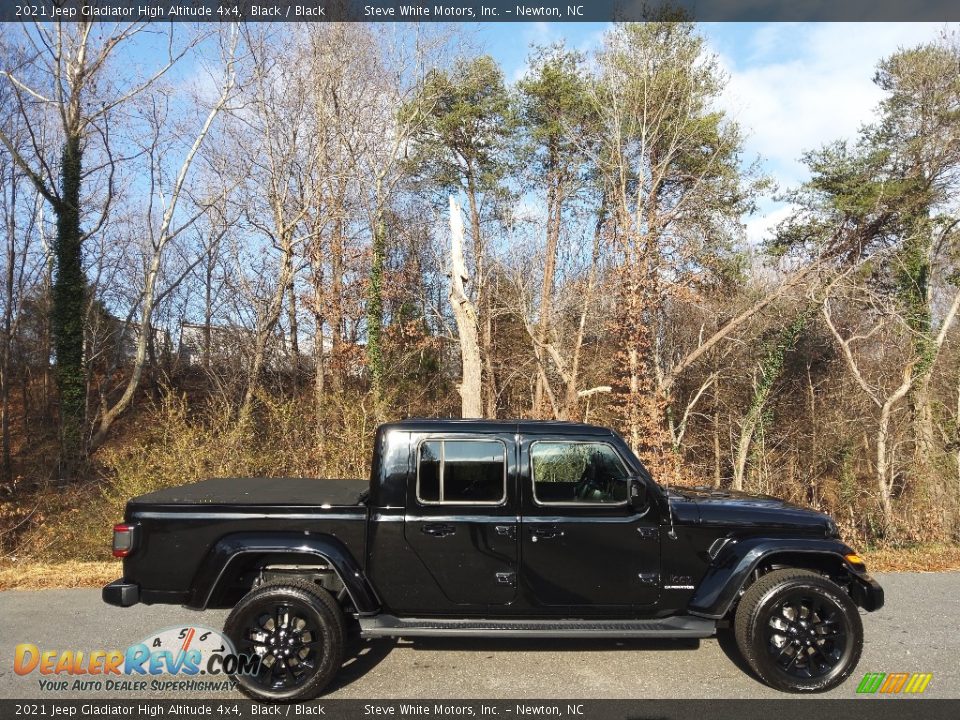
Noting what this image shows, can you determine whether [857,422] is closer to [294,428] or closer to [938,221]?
[938,221]

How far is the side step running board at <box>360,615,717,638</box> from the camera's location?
407 centimetres

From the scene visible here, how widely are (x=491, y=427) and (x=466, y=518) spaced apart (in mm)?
656

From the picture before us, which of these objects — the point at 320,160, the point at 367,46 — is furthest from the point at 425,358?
the point at 367,46

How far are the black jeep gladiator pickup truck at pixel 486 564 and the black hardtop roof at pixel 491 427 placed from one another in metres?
0.03

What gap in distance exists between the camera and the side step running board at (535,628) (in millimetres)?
4074

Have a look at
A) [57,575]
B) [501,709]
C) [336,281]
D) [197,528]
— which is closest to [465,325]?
[57,575]

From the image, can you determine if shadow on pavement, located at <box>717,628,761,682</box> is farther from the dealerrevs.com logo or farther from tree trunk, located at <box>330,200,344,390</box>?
tree trunk, located at <box>330,200,344,390</box>

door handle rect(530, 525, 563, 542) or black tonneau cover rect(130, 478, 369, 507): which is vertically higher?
black tonneau cover rect(130, 478, 369, 507)

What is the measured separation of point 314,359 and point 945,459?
51.8 feet

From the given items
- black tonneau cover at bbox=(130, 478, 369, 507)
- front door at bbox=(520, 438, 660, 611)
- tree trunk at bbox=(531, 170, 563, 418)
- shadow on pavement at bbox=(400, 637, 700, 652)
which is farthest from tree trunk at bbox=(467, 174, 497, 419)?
front door at bbox=(520, 438, 660, 611)

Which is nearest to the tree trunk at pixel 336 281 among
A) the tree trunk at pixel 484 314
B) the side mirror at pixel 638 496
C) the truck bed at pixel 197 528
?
the tree trunk at pixel 484 314

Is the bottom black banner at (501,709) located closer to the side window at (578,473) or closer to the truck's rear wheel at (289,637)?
the truck's rear wheel at (289,637)

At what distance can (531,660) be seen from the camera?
4496 millimetres

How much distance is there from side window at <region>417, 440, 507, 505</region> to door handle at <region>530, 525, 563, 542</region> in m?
0.30
